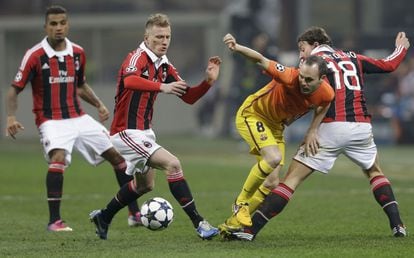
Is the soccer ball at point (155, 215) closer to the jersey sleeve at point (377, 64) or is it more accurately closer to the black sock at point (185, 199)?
the black sock at point (185, 199)

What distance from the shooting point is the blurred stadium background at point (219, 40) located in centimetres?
2623

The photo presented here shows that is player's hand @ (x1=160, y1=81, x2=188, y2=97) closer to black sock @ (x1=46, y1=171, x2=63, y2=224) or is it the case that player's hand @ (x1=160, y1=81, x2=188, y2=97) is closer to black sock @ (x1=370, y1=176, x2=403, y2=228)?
black sock @ (x1=370, y1=176, x2=403, y2=228)

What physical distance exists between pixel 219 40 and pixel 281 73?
24160mm

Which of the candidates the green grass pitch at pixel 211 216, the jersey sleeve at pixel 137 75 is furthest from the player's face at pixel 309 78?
the green grass pitch at pixel 211 216

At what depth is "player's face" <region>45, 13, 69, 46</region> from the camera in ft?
39.4

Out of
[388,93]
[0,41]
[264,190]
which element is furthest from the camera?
[0,41]

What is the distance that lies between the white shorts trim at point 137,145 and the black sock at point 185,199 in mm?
350

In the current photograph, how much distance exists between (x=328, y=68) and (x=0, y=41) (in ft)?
79.6

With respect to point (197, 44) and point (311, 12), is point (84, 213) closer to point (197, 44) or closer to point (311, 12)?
point (311, 12)

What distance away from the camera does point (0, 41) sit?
3328 centimetres

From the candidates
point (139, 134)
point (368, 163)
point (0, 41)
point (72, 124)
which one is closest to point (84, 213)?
point (72, 124)

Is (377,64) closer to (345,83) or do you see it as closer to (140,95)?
(345,83)

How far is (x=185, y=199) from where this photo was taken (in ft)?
33.9

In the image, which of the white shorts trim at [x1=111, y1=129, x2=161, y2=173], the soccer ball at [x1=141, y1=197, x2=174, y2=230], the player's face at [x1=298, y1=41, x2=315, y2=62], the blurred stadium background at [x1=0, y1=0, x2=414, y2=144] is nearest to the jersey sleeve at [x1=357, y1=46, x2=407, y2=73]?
the player's face at [x1=298, y1=41, x2=315, y2=62]
